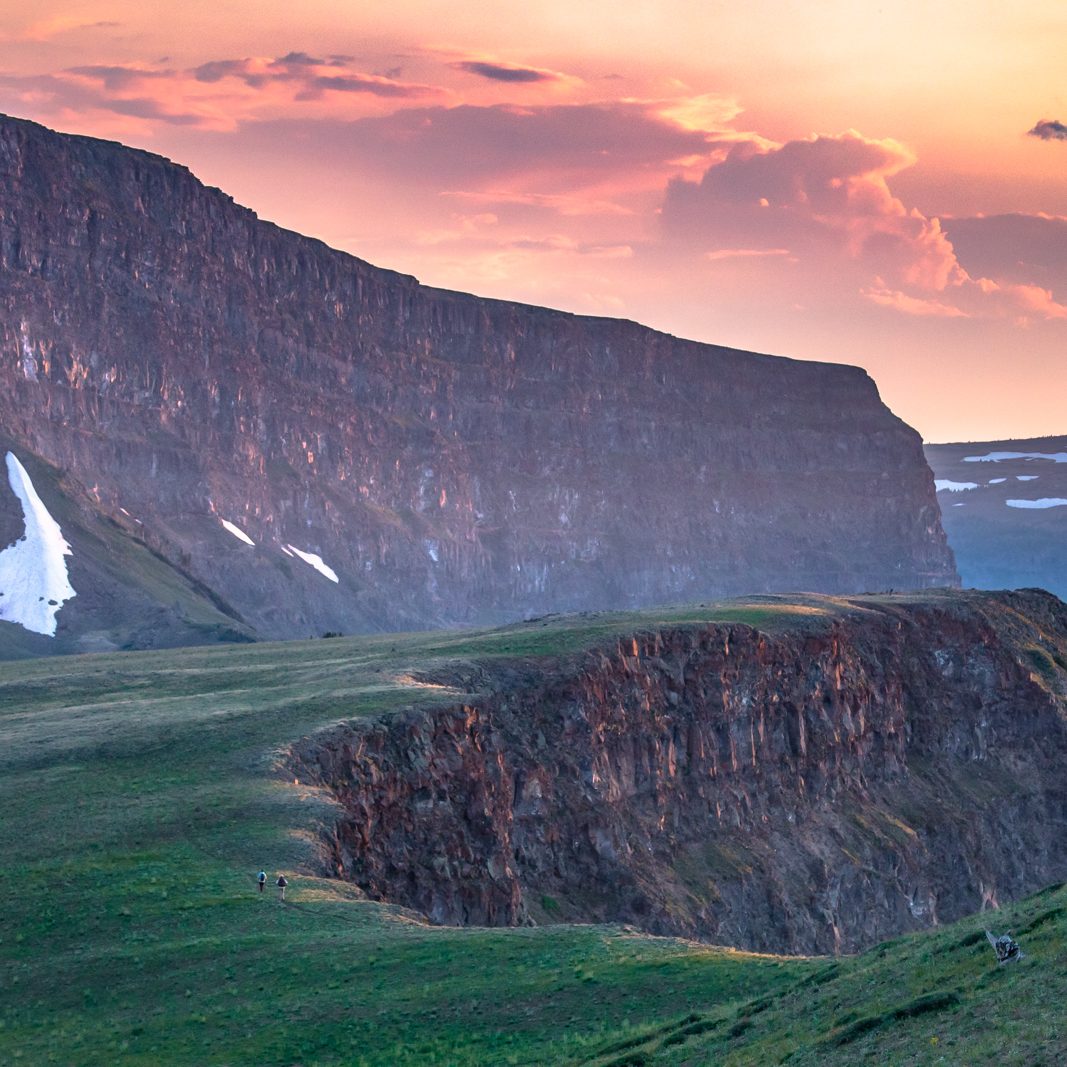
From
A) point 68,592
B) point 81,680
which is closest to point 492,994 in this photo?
point 81,680

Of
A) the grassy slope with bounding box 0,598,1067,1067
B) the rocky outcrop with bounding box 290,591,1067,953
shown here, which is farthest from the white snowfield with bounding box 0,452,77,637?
the grassy slope with bounding box 0,598,1067,1067

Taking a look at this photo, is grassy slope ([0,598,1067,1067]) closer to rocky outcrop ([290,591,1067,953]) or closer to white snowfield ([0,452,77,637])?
rocky outcrop ([290,591,1067,953])

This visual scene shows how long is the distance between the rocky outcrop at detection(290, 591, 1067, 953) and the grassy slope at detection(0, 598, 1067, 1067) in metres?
6.72

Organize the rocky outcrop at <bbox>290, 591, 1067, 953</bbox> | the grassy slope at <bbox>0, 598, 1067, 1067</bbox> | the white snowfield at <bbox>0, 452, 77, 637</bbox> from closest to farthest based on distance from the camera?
1. the grassy slope at <bbox>0, 598, 1067, 1067</bbox>
2. the rocky outcrop at <bbox>290, 591, 1067, 953</bbox>
3. the white snowfield at <bbox>0, 452, 77, 637</bbox>

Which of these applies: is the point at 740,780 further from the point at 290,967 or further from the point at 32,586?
the point at 32,586

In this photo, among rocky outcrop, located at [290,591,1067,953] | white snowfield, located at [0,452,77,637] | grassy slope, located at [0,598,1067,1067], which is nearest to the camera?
grassy slope, located at [0,598,1067,1067]

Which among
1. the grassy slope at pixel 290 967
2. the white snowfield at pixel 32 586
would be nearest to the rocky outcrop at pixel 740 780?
the grassy slope at pixel 290 967

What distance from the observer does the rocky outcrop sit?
82.8 m

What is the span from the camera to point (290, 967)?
51.0 m

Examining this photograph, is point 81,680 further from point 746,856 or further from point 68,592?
point 68,592

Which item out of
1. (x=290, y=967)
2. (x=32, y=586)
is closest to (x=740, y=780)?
(x=290, y=967)

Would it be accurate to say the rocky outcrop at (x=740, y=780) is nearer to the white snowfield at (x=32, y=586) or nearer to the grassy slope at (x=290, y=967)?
the grassy slope at (x=290, y=967)

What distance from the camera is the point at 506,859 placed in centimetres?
8712

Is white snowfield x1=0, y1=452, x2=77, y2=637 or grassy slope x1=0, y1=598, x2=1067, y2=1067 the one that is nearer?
grassy slope x1=0, y1=598, x2=1067, y2=1067
